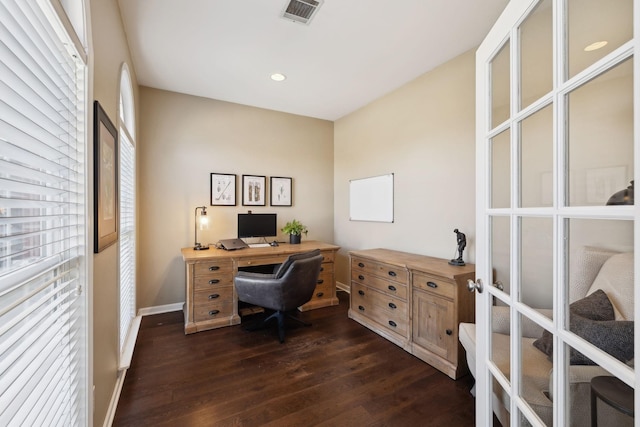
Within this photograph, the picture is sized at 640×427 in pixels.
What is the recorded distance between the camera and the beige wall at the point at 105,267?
136 cm

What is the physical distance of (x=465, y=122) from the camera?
8.27 ft

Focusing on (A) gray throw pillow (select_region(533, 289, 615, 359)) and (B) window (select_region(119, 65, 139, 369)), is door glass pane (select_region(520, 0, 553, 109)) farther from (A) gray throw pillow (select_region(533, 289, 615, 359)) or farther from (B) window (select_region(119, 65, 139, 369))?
(B) window (select_region(119, 65, 139, 369))

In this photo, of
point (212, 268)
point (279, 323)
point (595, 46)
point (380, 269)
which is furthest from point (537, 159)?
point (212, 268)

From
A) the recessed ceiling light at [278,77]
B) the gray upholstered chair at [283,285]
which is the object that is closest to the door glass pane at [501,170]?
the gray upholstered chair at [283,285]

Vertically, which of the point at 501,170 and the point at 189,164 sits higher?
the point at 189,164

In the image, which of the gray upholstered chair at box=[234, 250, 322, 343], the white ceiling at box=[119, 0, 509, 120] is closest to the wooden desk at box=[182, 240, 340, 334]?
the gray upholstered chair at box=[234, 250, 322, 343]

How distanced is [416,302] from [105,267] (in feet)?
7.56

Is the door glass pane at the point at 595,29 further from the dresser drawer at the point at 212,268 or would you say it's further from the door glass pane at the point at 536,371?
the dresser drawer at the point at 212,268

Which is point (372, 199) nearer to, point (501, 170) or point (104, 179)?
point (501, 170)

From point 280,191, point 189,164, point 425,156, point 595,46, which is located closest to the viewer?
point 595,46

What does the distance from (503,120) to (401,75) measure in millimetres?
2065

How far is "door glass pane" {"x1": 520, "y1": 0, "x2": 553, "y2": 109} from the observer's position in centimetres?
92

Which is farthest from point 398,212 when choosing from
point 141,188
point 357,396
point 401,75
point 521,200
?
point 141,188

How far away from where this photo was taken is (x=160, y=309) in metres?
3.35
